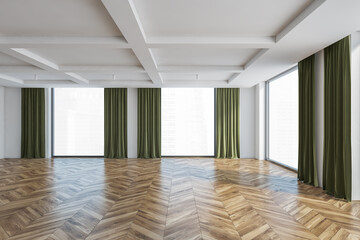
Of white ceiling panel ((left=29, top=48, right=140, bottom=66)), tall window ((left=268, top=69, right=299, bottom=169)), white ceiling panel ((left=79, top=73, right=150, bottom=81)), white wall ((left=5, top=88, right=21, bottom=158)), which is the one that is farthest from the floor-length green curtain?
white wall ((left=5, top=88, right=21, bottom=158))

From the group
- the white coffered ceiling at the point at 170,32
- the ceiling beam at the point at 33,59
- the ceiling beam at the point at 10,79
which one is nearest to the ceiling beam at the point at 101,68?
the white coffered ceiling at the point at 170,32

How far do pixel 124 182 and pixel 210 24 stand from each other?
304 centimetres

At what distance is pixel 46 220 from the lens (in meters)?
2.60

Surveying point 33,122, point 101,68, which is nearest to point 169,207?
point 101,68

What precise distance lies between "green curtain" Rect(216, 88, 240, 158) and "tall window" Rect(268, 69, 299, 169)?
99cm

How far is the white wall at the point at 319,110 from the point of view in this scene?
13.0 ft

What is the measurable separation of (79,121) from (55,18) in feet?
17.3

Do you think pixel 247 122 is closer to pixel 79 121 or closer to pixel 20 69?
pixel 79 121

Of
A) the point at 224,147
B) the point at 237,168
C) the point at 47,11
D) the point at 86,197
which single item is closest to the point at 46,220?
the point at 86,197

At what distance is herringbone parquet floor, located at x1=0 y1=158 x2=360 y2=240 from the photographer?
2.32m

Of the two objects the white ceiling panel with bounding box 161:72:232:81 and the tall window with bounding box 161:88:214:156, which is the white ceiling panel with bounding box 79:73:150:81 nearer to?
the white ceiling panel with bounding box 161:72:232:81

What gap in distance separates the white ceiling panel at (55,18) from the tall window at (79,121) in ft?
14.5

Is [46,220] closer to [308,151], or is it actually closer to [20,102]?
[308,151]

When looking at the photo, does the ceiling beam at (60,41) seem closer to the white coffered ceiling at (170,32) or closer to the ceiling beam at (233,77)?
the white coffered ceiling at (170,32)
